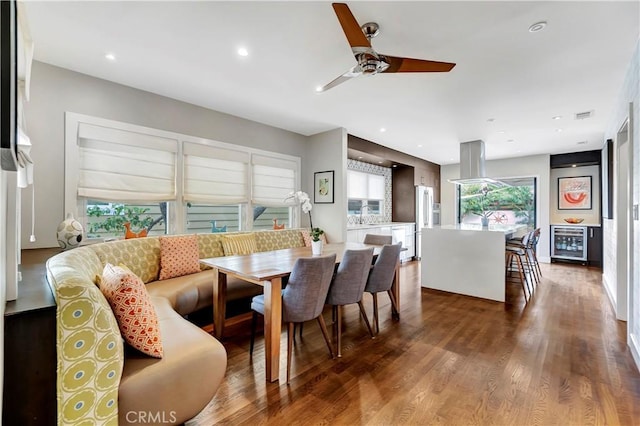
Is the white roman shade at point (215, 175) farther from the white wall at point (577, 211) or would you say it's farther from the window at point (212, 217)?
the white wall at point (577, 211)

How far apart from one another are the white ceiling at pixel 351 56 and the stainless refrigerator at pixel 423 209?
306 centimetres

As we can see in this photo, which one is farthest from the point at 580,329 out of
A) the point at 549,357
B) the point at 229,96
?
the point at 229,96

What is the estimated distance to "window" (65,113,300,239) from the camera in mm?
3100

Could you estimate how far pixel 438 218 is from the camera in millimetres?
8203

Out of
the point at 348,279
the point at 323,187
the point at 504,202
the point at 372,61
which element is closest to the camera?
the point at 372,61

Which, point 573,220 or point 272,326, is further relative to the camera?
point 573,220

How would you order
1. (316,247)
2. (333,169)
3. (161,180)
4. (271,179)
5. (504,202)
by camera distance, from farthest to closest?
(504,202) → (333,169) → (271,179) → (161,180) → (316,247)

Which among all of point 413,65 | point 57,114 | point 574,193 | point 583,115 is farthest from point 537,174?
point 57,114

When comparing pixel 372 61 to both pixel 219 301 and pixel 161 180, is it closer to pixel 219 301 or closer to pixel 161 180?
pixel 219 301

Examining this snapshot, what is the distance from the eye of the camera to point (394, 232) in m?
6.46

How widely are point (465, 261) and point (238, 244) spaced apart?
10.4ft

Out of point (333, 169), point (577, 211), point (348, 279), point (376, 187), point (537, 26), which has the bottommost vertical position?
point (348, 279)

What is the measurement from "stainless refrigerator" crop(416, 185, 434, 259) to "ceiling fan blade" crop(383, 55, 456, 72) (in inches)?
207

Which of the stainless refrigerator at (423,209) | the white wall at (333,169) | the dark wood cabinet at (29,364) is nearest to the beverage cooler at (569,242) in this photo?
the stainless refrigerator at (423,209)
